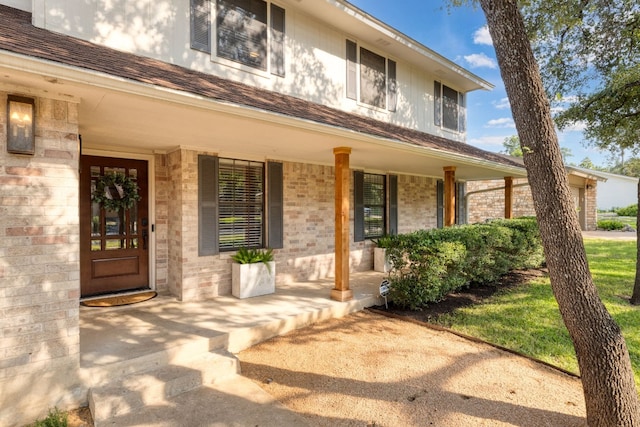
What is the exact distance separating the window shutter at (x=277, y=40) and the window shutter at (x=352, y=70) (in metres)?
1.63

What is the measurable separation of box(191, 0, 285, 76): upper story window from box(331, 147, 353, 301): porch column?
186cm

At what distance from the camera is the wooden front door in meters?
5.20

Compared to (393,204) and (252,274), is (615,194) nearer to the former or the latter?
(393,204)

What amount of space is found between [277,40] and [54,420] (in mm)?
5642

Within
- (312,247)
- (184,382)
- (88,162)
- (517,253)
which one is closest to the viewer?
(184,382)

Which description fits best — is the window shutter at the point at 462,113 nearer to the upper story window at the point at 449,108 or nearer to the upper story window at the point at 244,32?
the upper story window at the point at 449,108

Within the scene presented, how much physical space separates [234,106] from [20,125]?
5.60 feet

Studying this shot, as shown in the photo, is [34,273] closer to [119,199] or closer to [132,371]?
[132,371]

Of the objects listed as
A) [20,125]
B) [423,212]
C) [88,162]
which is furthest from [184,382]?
[423,212]

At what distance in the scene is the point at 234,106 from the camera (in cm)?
344

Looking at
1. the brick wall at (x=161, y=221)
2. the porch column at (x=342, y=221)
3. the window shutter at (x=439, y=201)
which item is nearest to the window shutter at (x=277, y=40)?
the porch column at (x=342, y=221)

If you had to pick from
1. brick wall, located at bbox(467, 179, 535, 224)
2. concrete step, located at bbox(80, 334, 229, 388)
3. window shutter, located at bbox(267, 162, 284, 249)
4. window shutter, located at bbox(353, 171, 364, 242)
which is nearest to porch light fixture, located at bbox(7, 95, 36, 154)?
concrete step, located at bbox(80, 334, 229, 388)

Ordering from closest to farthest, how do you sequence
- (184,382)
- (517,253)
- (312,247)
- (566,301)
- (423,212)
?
(566,301), (184,382), (312,247), (517,253), (423,212)

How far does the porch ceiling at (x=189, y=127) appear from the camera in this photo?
9.07ft
